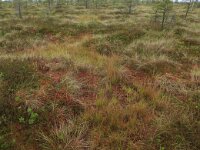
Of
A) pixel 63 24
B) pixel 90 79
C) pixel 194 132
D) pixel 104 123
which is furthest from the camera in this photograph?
pixel 63 24

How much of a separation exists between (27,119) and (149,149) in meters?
2.17

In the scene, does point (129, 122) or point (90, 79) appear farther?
point (90, 79)

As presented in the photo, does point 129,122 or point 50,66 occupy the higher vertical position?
point 50,66

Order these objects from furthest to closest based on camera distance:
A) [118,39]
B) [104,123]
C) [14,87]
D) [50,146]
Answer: [118,39], [14,87], [104,123], [50,146]

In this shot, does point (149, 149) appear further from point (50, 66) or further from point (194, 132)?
point (50, 66)

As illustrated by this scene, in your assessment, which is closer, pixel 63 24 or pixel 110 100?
pixel 110 100

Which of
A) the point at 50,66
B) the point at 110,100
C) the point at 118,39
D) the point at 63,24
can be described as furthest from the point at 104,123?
the point at 63,24

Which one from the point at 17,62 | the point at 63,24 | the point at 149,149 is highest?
the point at 63,24

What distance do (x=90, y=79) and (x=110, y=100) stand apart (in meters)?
1.23

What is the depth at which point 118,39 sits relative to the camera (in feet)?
32.1

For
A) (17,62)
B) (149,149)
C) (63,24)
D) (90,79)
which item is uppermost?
(63,24)

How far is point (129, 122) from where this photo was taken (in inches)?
135

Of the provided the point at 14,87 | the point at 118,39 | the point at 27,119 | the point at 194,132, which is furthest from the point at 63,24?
the point at 194,132

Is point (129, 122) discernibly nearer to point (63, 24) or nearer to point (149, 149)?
point (149, 149)
